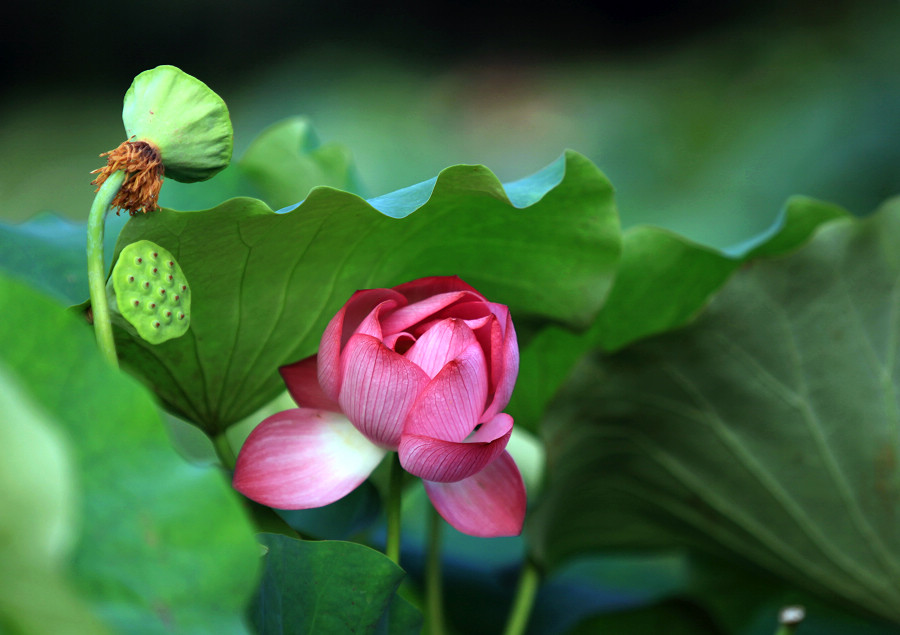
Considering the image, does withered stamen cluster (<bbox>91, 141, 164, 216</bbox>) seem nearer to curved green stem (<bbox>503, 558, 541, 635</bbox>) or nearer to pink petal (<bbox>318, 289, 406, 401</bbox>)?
pink petal (<bbox>318, 289, 406, 401</bbox>)

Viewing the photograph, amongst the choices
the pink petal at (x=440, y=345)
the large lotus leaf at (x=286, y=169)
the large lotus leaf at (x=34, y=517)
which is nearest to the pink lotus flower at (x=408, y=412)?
the pink petal at (x=440, y=345)

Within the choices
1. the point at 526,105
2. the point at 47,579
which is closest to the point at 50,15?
the point at 526,105

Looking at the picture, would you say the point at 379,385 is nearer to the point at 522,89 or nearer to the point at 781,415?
the point at 781,415

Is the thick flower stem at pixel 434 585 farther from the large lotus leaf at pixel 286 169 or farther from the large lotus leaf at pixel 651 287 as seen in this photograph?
the large lotus leaf at pixel 286 169

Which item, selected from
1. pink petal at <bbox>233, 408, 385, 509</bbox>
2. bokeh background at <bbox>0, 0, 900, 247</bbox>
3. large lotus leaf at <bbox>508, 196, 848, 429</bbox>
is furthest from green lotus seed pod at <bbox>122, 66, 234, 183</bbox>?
bokeh background at <bbox>0, 0, 900, 247</bbox>

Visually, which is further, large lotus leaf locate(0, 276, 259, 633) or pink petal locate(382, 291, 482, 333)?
pink petal locate(382, 291, 482, 333)

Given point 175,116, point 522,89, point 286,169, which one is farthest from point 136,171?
point 522,89

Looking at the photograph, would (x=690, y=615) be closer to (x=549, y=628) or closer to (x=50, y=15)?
(x=549, y=628)
